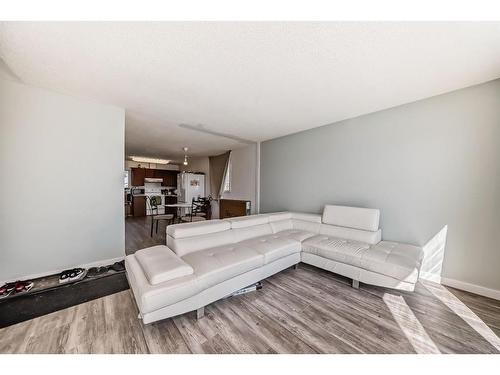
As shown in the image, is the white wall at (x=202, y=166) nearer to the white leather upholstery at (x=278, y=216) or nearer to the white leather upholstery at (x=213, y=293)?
the white leather upholstery at (x=278, y=216)

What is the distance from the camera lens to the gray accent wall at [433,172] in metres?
1.96

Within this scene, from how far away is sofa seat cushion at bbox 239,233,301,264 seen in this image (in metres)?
2.11

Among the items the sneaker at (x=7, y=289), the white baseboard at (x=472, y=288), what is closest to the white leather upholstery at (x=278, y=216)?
the white baseboard at (x=472, y=288)

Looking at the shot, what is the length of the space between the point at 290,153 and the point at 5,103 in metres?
4.22

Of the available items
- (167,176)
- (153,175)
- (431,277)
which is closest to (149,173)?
(153,175)

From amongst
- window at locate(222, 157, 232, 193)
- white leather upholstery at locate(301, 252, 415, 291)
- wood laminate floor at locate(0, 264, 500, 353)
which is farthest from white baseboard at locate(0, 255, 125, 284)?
window at locate(222, 157, 232, 193)

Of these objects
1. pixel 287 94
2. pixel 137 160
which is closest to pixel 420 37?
pixel 287 94

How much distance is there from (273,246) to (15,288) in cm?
291

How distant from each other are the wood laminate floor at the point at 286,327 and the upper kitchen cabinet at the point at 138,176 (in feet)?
22.0

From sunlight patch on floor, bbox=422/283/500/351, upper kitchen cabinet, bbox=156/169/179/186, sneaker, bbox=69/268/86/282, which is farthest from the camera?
upper kitchen cabinet, bbox=156/169/179/186

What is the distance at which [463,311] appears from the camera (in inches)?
66.4

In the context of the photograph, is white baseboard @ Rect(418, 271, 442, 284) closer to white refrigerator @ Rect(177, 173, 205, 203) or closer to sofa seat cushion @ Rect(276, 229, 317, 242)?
sofa seat cushion @ Rect(276, 229, 317, 242)

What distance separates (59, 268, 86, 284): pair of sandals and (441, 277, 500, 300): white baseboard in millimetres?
4575
